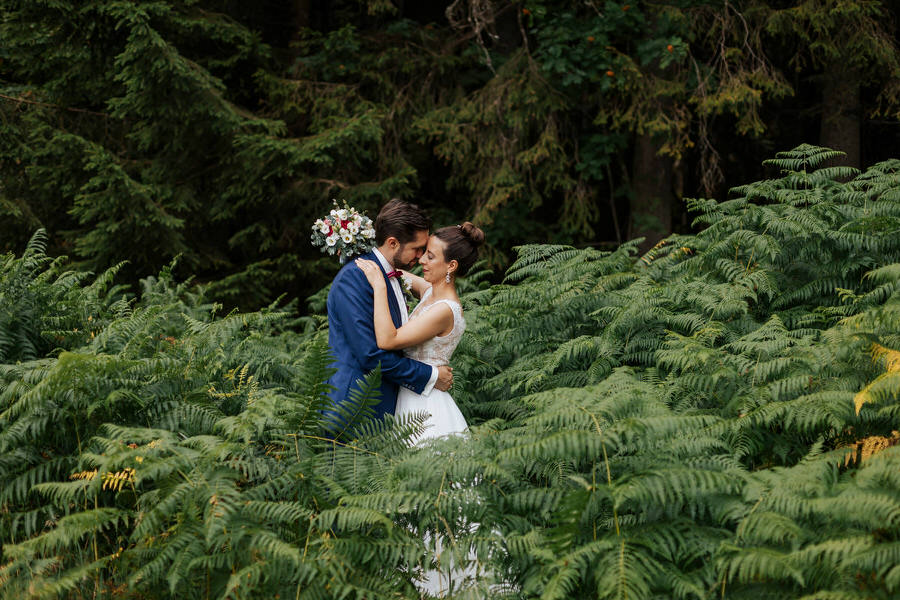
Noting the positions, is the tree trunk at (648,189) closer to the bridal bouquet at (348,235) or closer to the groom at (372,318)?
the groom at (372,318)

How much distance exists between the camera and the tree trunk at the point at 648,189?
10.4m

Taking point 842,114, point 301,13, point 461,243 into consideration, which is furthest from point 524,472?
point 301,13

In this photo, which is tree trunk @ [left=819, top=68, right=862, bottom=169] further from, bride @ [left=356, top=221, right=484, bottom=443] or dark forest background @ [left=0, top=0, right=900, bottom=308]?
bride @ [left=356, top=221, right=484, bottom=443]

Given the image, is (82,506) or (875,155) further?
(875,155)

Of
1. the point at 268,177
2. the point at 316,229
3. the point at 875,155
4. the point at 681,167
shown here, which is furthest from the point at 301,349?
the point at 875,155

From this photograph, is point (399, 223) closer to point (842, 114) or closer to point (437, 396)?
point (437, 396)

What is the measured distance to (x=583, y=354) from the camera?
5.54 meters

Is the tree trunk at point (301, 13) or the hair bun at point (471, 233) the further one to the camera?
the tree trunk at point (301, 13)

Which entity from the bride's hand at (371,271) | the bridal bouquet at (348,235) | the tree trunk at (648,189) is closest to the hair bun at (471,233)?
the bridal bouquet at (348,235)

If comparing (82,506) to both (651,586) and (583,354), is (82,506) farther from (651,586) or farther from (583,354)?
(583,354)

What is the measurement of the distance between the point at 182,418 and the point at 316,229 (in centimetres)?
164

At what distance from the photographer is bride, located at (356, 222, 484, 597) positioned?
4.57m

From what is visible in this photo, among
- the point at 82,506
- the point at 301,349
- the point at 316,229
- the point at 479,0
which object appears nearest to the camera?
the point at 82,506

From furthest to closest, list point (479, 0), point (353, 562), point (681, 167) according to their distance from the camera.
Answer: point (681, 167) < point (479, 0) < point (353, 562)
